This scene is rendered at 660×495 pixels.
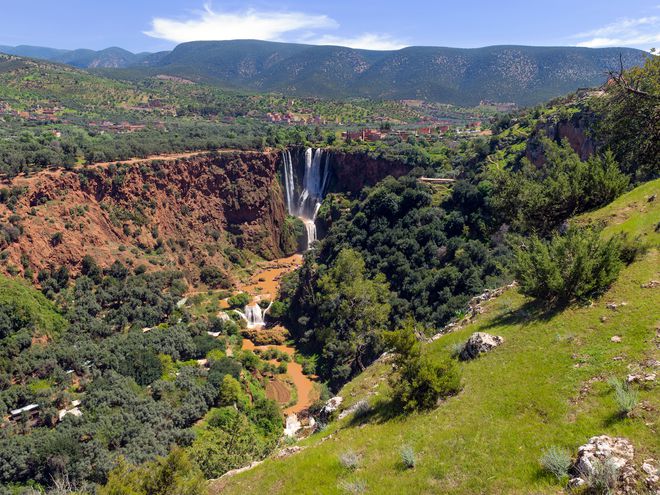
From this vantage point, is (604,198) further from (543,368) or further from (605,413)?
(605,413)

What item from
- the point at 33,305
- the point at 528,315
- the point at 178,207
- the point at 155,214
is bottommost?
the point at 33,305

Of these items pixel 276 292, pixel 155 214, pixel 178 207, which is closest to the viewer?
pixel 276 292

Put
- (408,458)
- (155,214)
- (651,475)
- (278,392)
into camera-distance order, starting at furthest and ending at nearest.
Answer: (155,214), (278,392), (408,458), (651,475)

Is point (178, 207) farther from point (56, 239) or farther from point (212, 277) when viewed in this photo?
Result: point (56, 239)

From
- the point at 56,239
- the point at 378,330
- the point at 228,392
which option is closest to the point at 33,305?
the point at 56,239

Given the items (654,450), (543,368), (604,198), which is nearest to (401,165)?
(604,198)

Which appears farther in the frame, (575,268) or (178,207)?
(178,207)
